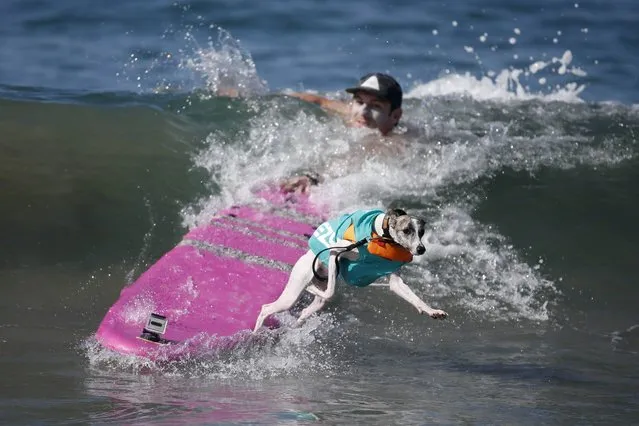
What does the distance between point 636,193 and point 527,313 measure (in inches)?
107

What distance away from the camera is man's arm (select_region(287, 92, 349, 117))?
405 inches

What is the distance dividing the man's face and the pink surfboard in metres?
1.26

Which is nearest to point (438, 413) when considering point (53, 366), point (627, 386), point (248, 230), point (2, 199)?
point (627, 386)

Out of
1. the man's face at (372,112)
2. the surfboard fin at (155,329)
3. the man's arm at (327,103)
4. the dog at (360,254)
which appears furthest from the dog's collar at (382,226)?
the man's arm at (327,103)

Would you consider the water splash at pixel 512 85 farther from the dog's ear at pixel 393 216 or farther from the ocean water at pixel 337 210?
the dog's ear at pixel 393 216

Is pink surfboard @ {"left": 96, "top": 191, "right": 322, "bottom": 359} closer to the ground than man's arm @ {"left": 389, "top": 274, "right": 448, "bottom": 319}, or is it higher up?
closer to the ground

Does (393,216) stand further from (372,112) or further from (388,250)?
(372,112)

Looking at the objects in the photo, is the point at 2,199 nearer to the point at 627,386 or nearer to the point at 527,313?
the point at 527,313

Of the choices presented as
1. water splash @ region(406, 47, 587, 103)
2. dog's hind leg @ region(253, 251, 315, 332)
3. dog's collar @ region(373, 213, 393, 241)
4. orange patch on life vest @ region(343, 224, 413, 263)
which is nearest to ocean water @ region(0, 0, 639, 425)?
water splash @ region(406, 47, 587, 103)

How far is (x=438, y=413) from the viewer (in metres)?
5.30

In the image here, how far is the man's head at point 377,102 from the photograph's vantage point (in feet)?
28.5

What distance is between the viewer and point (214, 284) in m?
6.77

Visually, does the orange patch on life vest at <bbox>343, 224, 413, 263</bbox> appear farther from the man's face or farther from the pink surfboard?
the man's face

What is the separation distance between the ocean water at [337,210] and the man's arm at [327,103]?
0.16m
